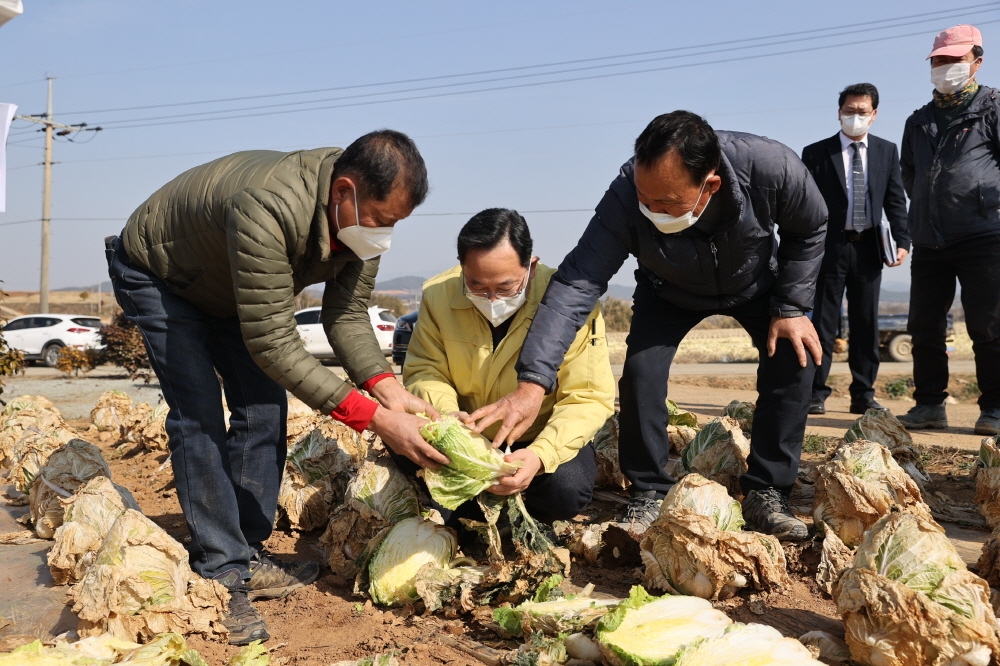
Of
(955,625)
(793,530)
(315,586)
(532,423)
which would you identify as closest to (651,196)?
(532,423)

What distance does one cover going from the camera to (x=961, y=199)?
263 inches

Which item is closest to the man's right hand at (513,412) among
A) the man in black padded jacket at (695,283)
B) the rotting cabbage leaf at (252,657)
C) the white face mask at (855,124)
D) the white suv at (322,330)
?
the man in black padded jacket at (695,283)

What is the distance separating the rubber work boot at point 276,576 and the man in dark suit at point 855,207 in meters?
5.27

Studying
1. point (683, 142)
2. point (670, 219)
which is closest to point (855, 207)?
point (670, 219)

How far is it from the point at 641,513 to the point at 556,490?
0.60 meters

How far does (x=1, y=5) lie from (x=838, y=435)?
6813 mm

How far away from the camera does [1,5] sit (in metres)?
4.98

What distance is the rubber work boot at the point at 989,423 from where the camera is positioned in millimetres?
6859

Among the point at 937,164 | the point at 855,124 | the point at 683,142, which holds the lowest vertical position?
the point at 683,142

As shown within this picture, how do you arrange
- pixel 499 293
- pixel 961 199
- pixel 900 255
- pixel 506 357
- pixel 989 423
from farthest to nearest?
pixel 900 255
pixel 989 423
pixel 961 199
pixel 506 357
pixel 499 293

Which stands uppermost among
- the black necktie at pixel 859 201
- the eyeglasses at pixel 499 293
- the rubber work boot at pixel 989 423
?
the black necktie at pixel 859 201

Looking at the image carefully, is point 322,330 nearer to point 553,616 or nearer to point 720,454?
point 720,454

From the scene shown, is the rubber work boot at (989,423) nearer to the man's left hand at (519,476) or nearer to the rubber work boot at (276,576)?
the man's left hand at (519,476)

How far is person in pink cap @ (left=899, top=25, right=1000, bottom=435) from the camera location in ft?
21.8
